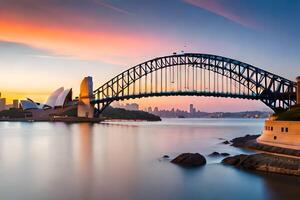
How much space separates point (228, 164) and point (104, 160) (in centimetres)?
1232

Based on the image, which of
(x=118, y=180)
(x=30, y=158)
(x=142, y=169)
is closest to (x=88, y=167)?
(x=142, y=169)

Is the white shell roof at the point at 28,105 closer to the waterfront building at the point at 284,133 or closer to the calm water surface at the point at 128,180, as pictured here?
the calm water surface at the point at 128,180

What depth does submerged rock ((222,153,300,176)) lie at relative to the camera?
986 inches

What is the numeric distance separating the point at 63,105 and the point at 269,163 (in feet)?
422

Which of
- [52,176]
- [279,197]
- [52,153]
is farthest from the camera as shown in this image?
[52,153]

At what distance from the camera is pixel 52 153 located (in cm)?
4334

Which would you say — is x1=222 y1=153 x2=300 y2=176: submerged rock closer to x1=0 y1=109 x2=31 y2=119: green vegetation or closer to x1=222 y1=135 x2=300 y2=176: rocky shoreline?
x1=222 y1=135 x2=300 y2=176: rocky shoreline

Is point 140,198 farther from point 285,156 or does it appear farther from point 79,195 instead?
point 285,156

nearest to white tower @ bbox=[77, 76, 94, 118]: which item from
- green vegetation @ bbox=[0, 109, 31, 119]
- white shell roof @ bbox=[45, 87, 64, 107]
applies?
white shell roof @ bbox=[45, 87, 64, 107]

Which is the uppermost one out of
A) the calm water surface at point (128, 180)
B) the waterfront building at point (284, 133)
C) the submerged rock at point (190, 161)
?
the waterfront building at point (284, 133)

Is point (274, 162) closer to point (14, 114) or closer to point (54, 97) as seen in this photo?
point (54, 97)

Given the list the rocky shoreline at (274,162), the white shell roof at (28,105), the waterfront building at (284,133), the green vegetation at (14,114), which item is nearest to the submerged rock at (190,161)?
the rocky shoreline at (274,162)

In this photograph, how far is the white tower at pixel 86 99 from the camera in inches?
5418

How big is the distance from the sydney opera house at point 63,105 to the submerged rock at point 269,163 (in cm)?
11030
